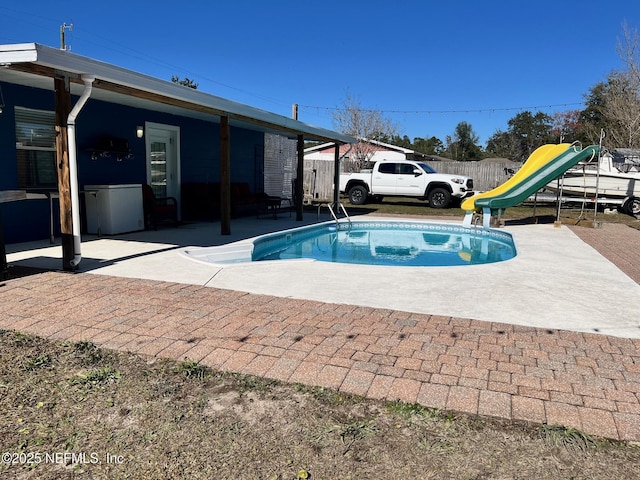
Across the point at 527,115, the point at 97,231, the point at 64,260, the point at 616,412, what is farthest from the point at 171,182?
the point at 527,115

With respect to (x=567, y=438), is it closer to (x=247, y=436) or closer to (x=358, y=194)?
(x=247, y=436)

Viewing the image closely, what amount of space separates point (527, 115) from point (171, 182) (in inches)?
1906

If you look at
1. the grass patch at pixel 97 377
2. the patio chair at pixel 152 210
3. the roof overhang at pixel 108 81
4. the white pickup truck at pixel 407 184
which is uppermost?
the roof overhang at pixel 108 81

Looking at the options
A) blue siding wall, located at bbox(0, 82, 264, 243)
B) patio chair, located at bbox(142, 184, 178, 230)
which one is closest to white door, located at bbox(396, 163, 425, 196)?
blue siding wall, located at bbox(0, 82, 264, 243)

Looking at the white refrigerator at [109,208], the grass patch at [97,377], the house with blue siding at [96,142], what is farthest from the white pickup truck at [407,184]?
the grass patch at [97,377]

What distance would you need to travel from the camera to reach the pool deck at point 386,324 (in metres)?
2.80

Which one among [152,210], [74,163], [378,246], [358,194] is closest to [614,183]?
[358,194]

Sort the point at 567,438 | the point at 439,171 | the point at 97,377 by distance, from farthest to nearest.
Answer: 1. the point at 439,171
2. the point at 97,377
3. the point at 567,438

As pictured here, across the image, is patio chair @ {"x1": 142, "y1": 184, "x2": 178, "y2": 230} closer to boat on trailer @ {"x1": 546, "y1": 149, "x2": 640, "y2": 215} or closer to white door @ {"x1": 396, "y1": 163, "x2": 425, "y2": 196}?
white door @ {"x1": 396, "y1": 163, "x2": 425, "y2": 196}

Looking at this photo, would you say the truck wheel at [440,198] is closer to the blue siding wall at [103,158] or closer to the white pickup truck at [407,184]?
the white pickup truck at [407,184]

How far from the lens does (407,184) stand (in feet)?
58.3

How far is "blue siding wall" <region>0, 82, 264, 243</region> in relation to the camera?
7.31 m

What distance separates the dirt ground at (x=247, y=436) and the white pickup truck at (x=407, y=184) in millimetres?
15505

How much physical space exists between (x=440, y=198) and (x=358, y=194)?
316 cm
